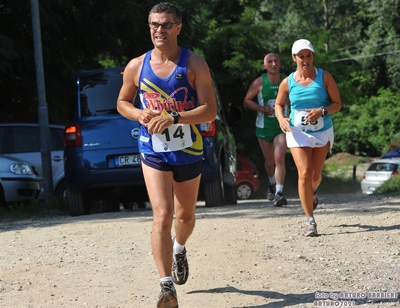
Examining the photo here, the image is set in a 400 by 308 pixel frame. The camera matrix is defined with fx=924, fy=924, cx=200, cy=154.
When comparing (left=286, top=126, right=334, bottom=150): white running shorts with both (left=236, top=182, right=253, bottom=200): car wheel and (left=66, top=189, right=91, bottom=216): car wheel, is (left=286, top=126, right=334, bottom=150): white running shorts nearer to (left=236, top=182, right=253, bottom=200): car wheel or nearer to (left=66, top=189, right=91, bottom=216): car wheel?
(left=66, top=189, right=91, bottom=216): car wheel

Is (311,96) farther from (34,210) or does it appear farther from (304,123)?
(34,210)

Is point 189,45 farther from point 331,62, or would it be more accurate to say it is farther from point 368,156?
point 368,156

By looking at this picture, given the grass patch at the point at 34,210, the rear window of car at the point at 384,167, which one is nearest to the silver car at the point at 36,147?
the grass patch at the point at 34,210

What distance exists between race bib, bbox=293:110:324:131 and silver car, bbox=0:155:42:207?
6854mm

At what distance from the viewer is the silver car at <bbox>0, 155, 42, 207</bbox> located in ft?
47.2

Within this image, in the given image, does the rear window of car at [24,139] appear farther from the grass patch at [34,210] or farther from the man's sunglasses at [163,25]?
the man's sunglasses at [163,25]

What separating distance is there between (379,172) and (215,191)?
59.4 ft

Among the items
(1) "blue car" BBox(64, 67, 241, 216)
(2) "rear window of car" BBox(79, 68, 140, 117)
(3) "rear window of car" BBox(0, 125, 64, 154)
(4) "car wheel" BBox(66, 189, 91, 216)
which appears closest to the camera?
(1) "blue car" BBox(64, 67, 241, 216)

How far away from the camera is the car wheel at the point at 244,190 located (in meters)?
30.1

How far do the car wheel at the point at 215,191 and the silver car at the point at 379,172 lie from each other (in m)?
17.4

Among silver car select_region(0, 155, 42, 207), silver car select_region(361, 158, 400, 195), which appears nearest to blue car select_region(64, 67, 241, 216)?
silver car select_region(0, 155, 42, 207)

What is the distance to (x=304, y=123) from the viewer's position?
8719mm

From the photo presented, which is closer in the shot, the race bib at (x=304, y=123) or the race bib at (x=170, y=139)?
the race bib at (x=170, y=139)

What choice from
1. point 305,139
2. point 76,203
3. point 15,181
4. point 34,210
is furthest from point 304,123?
point 15,181
